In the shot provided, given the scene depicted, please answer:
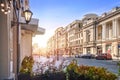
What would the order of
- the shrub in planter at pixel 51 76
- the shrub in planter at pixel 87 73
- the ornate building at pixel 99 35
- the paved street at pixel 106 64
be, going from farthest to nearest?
the ornate building at pixel 99 35 < the paved street at pixel 106 64 < the shrub in planter at pixel 51 76 < the shrub in planter at pixel 87 73

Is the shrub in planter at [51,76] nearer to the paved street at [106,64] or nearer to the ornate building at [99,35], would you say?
the paved street at [106,64]

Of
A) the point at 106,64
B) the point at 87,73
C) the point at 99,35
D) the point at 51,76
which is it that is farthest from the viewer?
the point at 99,35

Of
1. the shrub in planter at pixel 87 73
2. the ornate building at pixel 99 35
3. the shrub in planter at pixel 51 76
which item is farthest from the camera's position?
the ornate building at pixel 99 35

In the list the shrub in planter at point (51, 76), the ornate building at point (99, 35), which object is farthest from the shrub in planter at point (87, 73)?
the ornate building at point (99, 35)

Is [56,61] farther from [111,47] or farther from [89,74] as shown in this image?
[111,47]

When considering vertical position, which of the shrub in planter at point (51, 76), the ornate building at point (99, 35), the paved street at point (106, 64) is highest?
the ornate building at point (99, 35)

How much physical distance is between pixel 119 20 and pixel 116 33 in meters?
3.66

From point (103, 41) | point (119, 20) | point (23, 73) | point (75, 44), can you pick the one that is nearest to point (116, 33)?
point (119, 20)

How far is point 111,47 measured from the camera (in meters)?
63.7

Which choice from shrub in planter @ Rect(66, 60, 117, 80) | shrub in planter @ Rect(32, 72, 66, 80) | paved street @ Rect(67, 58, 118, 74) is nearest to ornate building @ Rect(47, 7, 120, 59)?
paved street @ Rect(67, 58, 118, 74)

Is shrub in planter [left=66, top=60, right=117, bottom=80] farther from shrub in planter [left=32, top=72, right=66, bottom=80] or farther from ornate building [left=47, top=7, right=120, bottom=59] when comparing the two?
ornate building [left=47, top=7, right=120, bottom=59]

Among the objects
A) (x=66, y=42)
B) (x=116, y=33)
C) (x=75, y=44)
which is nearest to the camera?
(x=116, y=33)

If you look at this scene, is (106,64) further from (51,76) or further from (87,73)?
(87,73)

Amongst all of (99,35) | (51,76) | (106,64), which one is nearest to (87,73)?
(51,76)
